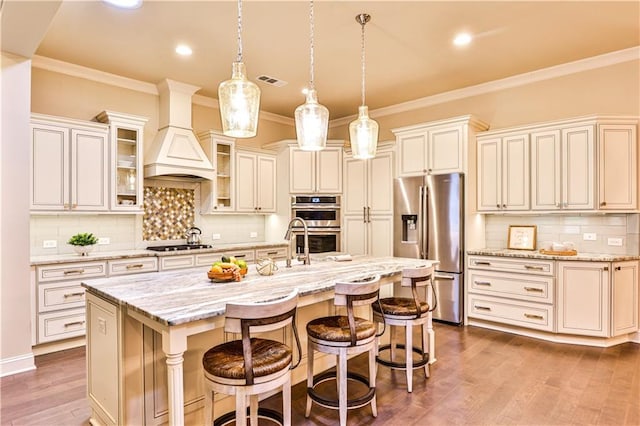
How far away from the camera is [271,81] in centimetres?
472

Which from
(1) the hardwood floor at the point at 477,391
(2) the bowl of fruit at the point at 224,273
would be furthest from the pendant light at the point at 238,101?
(1) the hardwood floor at the point at 477,391

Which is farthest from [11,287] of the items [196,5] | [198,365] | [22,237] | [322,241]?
[322,241]

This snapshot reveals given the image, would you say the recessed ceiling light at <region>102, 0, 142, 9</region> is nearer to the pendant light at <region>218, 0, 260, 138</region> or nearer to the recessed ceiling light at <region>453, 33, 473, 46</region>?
the pendant light at <region>218, 0, 260, 138</region>

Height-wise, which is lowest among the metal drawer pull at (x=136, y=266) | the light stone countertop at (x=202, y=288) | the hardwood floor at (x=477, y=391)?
the hardwood floor at (x=477, y=391)

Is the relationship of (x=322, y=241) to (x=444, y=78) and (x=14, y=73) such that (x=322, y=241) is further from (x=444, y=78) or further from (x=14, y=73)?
(x=14, y=73)

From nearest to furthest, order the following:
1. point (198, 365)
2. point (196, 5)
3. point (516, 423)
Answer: point (198, 365) → point (516, 423) → point (196, 5)

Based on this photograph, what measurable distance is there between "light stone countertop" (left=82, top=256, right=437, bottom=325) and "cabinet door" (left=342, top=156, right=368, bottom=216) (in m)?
2.54

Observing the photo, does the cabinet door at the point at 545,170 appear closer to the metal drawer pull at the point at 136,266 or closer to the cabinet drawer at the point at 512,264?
the cabinet drawer at the point at 512,264

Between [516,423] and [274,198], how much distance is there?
4379 millimetres

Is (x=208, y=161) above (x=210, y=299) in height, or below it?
above

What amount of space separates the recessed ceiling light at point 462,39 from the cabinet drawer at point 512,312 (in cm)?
282

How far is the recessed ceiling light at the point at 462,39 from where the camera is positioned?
139 inches

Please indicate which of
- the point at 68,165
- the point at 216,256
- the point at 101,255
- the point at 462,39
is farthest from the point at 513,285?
the point at 68,165

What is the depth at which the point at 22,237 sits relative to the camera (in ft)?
10.4
